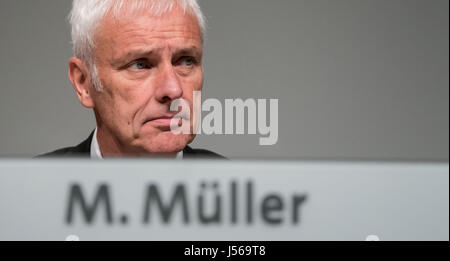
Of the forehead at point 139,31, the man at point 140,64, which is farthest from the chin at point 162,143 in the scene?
the forehead at point 139,31

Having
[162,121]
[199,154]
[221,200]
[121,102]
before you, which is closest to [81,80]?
[121,102]

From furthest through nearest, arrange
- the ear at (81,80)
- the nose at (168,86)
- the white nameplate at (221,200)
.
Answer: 1. the ear at (81,80)
2. the nose at (168,86)
3. the white nameplate at (221,200)

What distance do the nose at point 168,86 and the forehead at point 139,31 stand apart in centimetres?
7

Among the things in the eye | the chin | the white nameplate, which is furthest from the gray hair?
the white nameplate

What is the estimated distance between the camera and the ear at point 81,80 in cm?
211

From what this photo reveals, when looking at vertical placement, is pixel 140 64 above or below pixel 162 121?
above

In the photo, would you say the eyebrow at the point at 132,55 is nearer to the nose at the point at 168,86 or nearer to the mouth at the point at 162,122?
the nose at the point at 168,86

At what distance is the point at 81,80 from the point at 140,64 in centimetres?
21

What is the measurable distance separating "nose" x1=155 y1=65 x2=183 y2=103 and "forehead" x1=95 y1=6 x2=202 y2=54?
0.07 metres

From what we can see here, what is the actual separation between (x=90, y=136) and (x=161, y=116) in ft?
1.06

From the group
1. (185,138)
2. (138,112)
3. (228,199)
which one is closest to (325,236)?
(228,199)

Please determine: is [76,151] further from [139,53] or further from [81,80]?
[139,53]

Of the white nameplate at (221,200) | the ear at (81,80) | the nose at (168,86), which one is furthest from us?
the ear at (81,80)

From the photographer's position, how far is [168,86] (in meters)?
2.00
